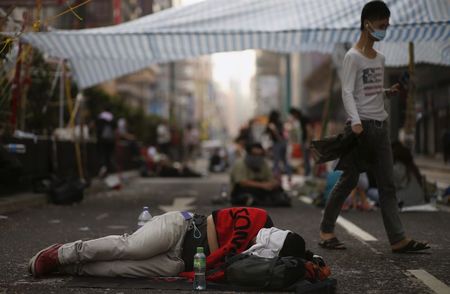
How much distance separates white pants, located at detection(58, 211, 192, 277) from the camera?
4613mm

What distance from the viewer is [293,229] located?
7887 mm

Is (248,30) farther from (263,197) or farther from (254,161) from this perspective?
(263,197)

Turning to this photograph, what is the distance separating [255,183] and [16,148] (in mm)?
3915

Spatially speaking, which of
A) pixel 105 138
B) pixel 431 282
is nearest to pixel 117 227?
pixel 431 282

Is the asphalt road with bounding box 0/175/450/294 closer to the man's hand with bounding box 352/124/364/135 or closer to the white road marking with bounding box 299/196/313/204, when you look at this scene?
the white road marking with bounding box 299/196/313/204

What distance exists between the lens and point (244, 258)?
450 cm

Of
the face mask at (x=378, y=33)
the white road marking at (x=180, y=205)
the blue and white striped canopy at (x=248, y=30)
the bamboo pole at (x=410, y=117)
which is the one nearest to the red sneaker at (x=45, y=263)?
the face mask at (x=378, y=33)

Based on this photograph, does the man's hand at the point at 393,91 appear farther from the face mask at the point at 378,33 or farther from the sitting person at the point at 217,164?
the sitting person at the point at 217,164

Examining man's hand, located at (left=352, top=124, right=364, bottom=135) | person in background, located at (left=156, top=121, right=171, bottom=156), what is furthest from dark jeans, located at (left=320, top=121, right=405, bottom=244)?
person in background, located at (left=156, top=121, right=171, bottom=156)

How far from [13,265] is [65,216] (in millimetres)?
4278

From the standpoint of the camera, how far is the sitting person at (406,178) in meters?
10.0

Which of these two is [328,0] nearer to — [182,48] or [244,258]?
[182,48]

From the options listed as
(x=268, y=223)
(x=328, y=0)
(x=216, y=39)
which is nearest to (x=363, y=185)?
(x=328, y=0)

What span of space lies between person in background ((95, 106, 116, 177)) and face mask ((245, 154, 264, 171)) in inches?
283
